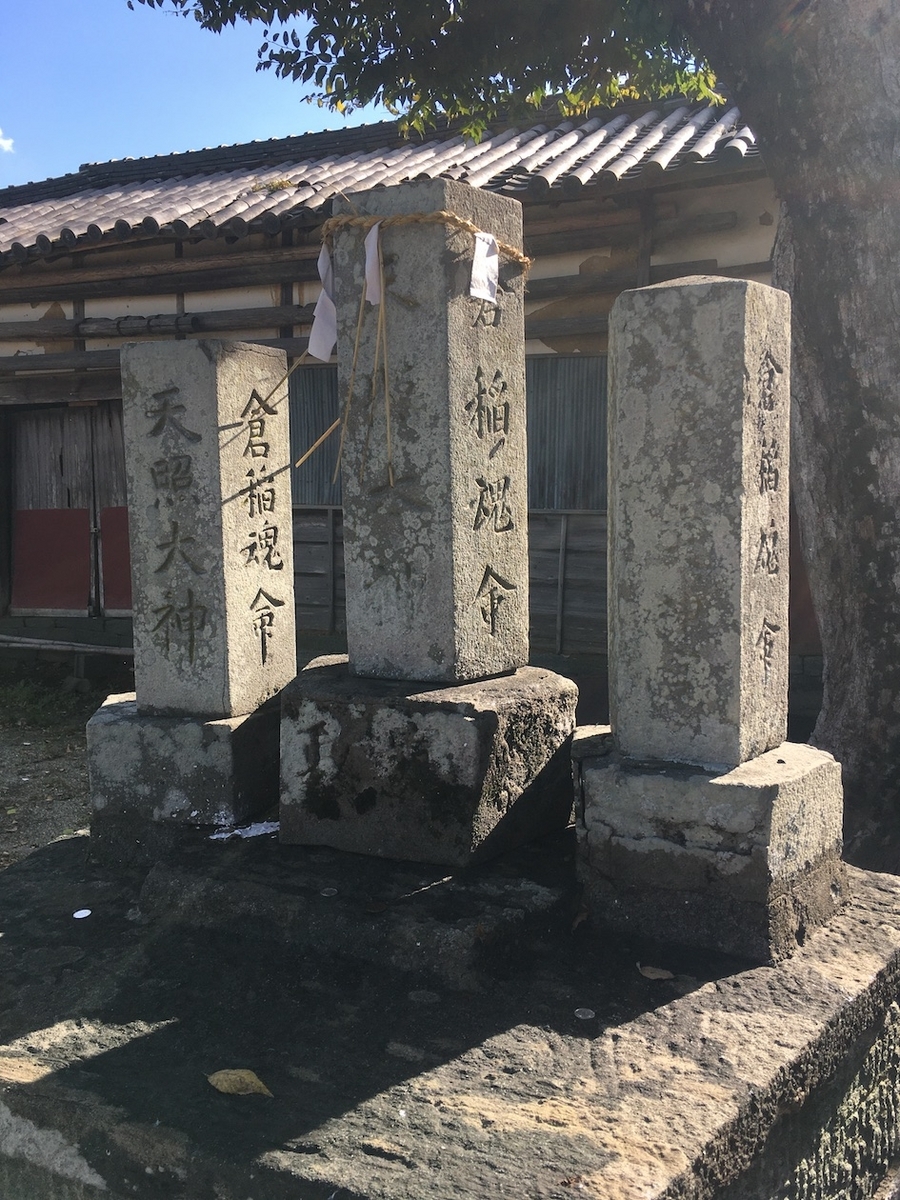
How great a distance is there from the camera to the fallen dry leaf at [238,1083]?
206 centimetres

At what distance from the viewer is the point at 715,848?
8.26 feet

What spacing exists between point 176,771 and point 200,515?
888mm

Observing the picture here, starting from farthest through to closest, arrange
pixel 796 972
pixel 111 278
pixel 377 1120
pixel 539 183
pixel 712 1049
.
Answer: pixel 111 278
pixel 539 183
pixel 796 972
pixel 712 1049
pixel 377 1120

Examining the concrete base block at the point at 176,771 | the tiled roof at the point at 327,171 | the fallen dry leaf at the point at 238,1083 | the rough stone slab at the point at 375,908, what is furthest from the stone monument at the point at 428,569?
the tiled roof at the point at 327,171

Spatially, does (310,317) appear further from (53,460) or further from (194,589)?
(194,589)

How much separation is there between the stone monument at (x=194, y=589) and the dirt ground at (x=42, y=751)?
155 centimetres

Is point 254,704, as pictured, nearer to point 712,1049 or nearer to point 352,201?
point 352,201

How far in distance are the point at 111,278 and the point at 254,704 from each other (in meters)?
5.76

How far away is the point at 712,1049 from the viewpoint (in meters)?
2.17

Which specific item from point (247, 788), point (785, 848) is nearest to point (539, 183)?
point (247, 788)

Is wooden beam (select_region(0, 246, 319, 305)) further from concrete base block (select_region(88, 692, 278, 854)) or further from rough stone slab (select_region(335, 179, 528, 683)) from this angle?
concrete base block (select_region(88, 692, 278, 854))

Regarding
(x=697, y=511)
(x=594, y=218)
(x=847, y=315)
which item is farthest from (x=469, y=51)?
(x=697, y=511)

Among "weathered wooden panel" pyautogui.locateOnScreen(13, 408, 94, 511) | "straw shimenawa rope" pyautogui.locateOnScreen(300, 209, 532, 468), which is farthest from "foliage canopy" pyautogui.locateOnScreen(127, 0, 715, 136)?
"weathered wooden panel" pyautogui.locateOnScreen(13, 408, 94, 511)

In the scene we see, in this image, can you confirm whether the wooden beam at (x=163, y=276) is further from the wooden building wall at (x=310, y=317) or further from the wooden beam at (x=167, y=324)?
the wooden beam at (x=167, y=324)
